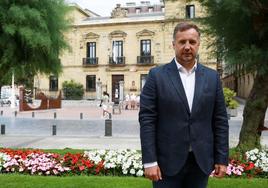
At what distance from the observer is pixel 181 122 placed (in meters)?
2.99

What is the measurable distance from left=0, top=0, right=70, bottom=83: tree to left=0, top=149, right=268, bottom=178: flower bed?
3.40 m

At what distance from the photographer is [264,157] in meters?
6.43

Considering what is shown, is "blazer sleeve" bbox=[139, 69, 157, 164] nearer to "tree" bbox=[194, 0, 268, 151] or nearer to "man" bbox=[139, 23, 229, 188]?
"man" bbox=[139, 23, 229, 188]

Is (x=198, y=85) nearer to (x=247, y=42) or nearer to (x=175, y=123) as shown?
(x=175, y=123)

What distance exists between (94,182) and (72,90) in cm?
4368

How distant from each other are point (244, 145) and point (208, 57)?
6.04 ft

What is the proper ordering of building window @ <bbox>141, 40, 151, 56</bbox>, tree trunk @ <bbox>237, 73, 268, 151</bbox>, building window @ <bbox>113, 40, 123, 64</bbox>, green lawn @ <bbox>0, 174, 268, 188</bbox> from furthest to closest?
building window @ <bbox>113, 40, 123, 64</bbox> → building window @ <bbox>141, 40, 151, 56</bbox> → tree trunk @ <bbox>237, 73, 268, 151</bbox> → green lawn @ <bbox>0, 174, 268, 188</bbox>

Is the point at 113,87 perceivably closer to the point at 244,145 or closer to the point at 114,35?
the point at 114,35

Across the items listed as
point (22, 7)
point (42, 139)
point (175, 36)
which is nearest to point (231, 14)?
point (175, 36)

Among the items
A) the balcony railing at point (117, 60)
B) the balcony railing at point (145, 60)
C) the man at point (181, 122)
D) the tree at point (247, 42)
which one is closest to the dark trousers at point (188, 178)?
the man at point (181, 122)

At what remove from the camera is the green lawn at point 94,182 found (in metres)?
5.49

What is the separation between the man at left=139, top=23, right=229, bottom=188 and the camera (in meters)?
2.99

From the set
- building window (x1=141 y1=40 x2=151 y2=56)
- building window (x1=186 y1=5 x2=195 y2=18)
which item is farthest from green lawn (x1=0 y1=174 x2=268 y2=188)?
building window (x1=141 y1=40 x2=151 y2=56)

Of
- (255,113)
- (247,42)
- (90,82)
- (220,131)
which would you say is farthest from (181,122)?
(90,82)
